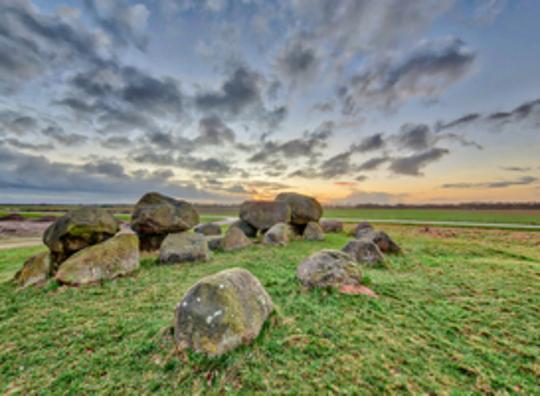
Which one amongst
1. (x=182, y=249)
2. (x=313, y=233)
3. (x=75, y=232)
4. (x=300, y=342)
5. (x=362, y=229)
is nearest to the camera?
(x=300, y=342)

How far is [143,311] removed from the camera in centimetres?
566

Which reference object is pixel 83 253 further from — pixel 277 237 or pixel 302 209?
pixel 302 209

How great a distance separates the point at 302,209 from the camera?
1922 cm

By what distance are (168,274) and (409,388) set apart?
27.3 feet

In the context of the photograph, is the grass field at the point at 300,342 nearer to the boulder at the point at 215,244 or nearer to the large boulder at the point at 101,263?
the large boulder at the point at 101,263

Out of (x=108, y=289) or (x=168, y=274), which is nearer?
(x=108, y=289)

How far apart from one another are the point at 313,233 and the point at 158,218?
36.7 ft

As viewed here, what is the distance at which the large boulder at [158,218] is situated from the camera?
12.0m

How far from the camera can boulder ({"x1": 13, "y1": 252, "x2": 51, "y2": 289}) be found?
7.75 metres

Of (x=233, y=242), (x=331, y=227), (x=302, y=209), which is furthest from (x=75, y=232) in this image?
(x=331, y=227)

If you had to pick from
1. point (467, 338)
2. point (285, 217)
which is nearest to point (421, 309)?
point (467, 338)

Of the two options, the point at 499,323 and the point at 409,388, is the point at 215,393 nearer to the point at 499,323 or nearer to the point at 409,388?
the point at 409,388

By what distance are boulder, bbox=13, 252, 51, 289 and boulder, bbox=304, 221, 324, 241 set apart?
47.6 ft

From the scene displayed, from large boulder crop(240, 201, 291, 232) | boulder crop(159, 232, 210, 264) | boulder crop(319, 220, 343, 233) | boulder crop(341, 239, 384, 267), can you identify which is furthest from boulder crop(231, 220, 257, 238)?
boulder crop(341, 239, 384, 267)
